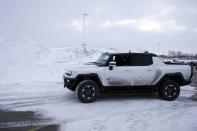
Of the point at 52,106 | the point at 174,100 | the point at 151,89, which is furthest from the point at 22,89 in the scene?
the point at 174,100

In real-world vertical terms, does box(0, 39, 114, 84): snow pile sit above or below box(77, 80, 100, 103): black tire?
above

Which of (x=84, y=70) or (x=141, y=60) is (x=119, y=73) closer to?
(x=141, y=60)

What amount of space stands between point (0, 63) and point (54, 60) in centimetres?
426

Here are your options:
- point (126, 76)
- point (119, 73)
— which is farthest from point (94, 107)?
point (126, 76)

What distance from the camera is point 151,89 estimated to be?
9086 mm

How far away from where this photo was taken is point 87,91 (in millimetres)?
8352

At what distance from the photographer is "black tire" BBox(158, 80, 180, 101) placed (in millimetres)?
9070

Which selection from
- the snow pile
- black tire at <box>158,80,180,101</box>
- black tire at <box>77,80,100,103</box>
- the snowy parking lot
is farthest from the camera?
the snow pile

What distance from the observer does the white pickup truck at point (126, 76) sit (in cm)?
836

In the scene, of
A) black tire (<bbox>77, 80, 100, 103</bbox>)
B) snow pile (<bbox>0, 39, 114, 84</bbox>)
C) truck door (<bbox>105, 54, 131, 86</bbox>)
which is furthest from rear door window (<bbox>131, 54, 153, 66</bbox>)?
snow pile (<bbox>0, 39, 114, 84</bbox>)

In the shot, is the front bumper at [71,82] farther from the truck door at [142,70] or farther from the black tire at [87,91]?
the truck door at [142,70]

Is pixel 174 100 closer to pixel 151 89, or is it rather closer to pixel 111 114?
pixel 151 89

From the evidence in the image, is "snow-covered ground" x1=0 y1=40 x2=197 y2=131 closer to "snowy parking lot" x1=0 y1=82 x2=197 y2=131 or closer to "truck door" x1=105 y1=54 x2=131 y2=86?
"snowy parking lot" x1=0 y1=82 x2=197 y2=131

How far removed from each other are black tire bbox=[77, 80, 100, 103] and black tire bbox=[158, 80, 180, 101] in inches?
106
